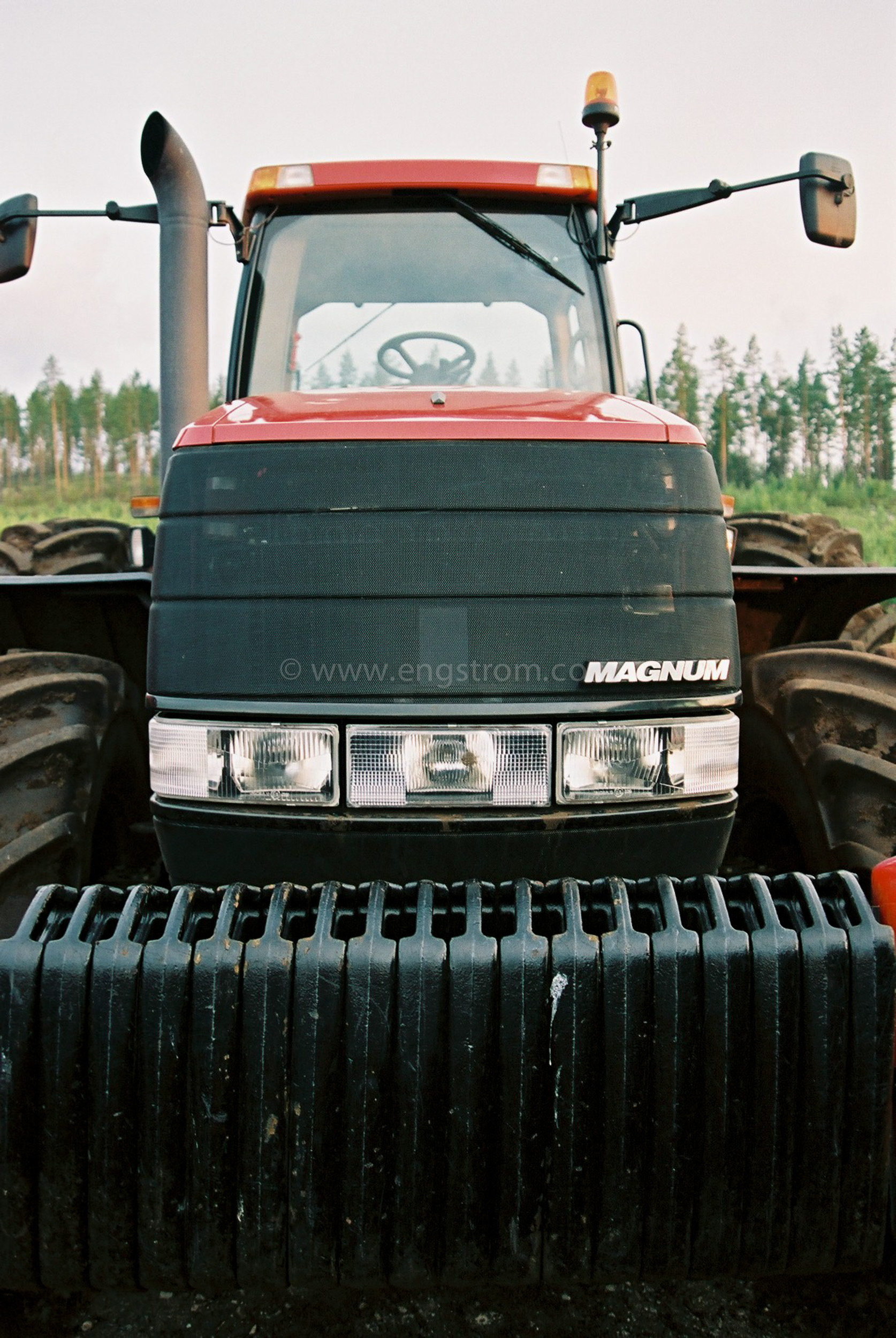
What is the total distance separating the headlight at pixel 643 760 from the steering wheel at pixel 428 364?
5.71 ft

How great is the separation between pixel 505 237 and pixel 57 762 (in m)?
2.02

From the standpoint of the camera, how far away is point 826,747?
230cm

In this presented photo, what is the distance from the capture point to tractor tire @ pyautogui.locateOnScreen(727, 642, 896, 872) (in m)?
2.19

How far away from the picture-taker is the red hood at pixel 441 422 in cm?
193

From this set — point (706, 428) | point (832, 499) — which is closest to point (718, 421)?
point (706, 428)

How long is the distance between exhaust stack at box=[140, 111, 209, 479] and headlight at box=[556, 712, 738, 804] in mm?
1671

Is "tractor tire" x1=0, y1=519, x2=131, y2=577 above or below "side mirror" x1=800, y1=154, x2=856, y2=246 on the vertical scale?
below

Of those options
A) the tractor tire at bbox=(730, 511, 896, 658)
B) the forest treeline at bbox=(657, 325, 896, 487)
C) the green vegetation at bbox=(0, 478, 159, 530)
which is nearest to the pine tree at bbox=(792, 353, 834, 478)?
the forest treeline at bbox=(657, 325, 896, 487)

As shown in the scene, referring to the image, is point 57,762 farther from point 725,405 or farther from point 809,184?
point 725,405

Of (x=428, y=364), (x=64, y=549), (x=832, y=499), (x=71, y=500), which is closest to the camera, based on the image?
(x=428, y=364)

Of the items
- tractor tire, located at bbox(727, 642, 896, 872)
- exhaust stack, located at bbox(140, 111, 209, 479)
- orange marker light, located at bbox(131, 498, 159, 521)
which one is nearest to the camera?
tractor tire, located at bbox(727, 642, 896, 872)

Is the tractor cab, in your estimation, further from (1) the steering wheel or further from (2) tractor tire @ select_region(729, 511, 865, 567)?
(2) tractor tire @ select_region(729, 511, 865, 567)

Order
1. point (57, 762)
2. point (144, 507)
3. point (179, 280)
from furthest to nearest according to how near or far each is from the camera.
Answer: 1. point (144, 507)
2. point (179, 280)
3. point (57, 762)

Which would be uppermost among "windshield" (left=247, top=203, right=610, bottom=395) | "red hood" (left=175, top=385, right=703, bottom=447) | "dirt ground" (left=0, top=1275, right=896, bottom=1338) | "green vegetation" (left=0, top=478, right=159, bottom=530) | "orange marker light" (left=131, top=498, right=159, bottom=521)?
"windshield" (left=247, top=203, right=610, bottom=395)
